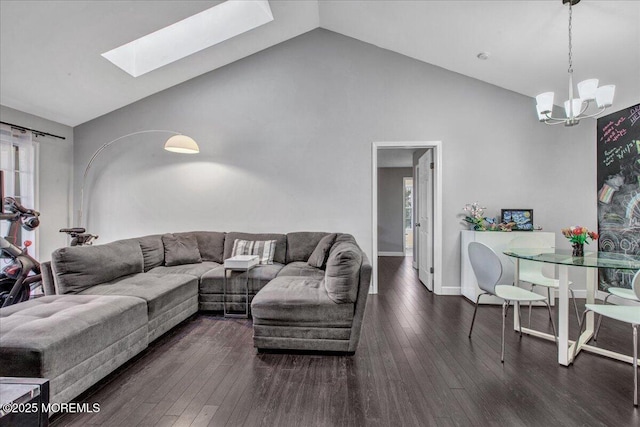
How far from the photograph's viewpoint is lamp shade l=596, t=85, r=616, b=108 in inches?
88.5

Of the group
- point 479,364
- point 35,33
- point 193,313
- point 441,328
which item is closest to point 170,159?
point 35,33

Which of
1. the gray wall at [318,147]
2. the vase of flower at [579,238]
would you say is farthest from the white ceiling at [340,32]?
the vase of flower at [579,238]

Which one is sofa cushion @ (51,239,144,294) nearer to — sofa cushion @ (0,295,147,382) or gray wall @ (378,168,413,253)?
sofa cushion @ (0,295,147,382)

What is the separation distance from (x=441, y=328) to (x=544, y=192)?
2691 mm

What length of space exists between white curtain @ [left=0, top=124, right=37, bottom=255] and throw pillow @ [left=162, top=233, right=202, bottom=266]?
1714 mm

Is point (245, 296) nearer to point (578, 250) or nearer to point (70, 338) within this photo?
point (70, 338)

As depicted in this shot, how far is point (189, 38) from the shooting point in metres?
3.84

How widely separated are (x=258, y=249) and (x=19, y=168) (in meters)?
3.16

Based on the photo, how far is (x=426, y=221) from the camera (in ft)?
15.3

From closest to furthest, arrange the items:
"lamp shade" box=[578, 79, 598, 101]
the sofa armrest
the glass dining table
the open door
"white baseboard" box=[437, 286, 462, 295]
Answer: the glass dining table → "lamp shade" box=[578, 79, 598, 101] → the sofa armrest → "white baseboard" box=[437, 286, 462, 295] → the open door

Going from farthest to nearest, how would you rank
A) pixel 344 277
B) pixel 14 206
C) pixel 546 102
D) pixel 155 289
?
pixel 14 206 < pixel 155 289 < pixel 546 102 < pixel 344 277

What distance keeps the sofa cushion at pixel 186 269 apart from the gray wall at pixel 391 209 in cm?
537

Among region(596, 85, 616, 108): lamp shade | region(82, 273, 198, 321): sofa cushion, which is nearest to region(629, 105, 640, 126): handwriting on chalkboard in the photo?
region(596, 85, 616, 108): lamp shade

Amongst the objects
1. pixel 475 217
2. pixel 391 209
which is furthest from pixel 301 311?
pixel 391 209
